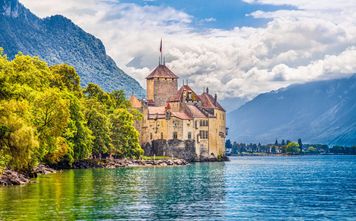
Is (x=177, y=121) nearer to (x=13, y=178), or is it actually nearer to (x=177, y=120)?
(x=177, y=120)

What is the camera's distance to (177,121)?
15188cm

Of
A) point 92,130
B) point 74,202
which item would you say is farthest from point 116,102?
point 74,202

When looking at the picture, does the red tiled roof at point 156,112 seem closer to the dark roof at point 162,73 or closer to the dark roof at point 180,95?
the dark roof at point 180,95

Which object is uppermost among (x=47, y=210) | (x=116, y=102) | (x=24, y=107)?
(x=116, y=102)

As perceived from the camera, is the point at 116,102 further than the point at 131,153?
Yes

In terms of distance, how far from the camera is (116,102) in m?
134

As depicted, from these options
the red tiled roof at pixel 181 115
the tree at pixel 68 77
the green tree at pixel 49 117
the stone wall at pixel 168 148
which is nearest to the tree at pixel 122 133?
the tree at pixel 68 77

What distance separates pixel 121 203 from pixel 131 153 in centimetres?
7609

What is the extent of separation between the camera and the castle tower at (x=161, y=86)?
16938 centimetres

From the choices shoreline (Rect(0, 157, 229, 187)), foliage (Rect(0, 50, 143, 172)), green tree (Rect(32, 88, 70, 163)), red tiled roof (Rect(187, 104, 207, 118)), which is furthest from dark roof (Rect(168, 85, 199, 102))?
green tree (Rect(32, 88, 70, 163))

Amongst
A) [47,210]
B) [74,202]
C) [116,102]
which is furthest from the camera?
[116,102]

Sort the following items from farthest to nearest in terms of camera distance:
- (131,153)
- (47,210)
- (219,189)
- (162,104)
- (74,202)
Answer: (162,104) < (131,153) < (219,189) < (74,202) < (47,210)

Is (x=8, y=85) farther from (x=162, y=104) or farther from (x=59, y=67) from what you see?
(x=162, y=104)

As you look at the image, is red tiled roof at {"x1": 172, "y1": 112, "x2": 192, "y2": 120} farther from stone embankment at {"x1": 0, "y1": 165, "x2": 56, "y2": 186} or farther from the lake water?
the lake water
